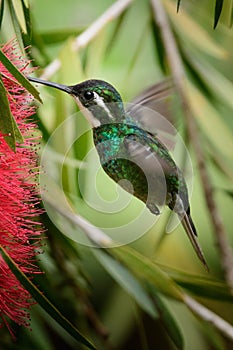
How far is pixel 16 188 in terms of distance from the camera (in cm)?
79

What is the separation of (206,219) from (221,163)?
520mm

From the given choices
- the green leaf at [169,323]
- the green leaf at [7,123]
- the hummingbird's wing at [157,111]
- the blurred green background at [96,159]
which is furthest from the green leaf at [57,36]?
the green leaf at [7,123]

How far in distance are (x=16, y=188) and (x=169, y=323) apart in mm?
389

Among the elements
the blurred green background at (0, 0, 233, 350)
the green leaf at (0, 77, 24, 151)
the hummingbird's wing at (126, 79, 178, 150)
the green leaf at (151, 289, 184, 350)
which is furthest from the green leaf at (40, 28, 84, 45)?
the green leaf at (0, 77, 24, 151)

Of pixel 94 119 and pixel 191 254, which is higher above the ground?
pixel 94 119

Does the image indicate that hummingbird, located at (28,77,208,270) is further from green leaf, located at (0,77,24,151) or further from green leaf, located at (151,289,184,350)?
green leaf, located at (151,289,184,350)

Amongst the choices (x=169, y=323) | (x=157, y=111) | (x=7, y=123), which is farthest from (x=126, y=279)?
(x=7, y=123)

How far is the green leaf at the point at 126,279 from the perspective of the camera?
111 centimetres

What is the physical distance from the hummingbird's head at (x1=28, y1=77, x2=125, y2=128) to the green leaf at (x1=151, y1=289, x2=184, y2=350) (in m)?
0.36

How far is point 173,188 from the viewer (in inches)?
33.7

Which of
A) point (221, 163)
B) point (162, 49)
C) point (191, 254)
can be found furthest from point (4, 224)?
point (191, 254)

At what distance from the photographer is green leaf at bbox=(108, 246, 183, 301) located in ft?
3.38

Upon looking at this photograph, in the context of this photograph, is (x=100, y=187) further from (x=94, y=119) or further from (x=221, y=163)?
(x=94, y=119)

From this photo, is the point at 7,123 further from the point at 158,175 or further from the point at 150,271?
the point at 150,271
